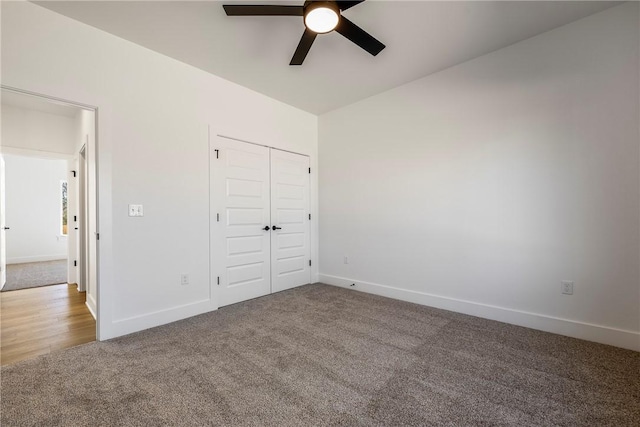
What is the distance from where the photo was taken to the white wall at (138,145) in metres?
2.29

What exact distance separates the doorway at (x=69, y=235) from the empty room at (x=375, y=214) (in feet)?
0.69

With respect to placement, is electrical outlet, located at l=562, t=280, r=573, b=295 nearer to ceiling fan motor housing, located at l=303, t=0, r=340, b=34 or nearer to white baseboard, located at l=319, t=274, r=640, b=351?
Result: white baseboard, located at l=319, t=274, r=640, b=351

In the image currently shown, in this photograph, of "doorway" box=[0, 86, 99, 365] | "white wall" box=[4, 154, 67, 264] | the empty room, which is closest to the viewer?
the empty room

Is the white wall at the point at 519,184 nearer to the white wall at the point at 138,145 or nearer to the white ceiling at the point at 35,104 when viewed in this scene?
the white wall at the point at 138,145

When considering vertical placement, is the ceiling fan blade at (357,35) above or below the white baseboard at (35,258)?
above

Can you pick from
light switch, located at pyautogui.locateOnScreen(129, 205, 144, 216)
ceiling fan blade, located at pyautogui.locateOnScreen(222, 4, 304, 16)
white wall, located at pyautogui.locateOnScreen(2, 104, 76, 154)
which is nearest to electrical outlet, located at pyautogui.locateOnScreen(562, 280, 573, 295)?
ceiling fan blade, located at pyautogui.locateOnScreen(222, 4, 304, 16)

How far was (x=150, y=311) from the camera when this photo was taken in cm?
282

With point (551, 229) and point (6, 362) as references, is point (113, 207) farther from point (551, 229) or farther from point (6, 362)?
point (551, 229)

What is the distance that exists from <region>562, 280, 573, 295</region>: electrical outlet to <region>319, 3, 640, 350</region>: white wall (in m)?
0.05

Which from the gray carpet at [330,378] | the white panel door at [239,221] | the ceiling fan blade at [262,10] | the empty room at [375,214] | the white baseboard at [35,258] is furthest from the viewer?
the white baseboard at [35,258]

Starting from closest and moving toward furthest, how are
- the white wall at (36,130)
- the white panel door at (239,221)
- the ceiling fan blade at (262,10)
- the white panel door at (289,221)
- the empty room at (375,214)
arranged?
the empty room at (375,214) → the ceiling fan blade at (262,10) → the white panel door at (239,221) → the white wall at (36,130) → the white panel door at (289,221)

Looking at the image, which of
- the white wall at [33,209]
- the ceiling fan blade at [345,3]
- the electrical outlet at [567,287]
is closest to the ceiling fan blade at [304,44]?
the ceiling fan blade at [345,3]

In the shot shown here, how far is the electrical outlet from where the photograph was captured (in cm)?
255

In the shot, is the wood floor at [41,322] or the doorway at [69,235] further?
the doorway at [69,235]
